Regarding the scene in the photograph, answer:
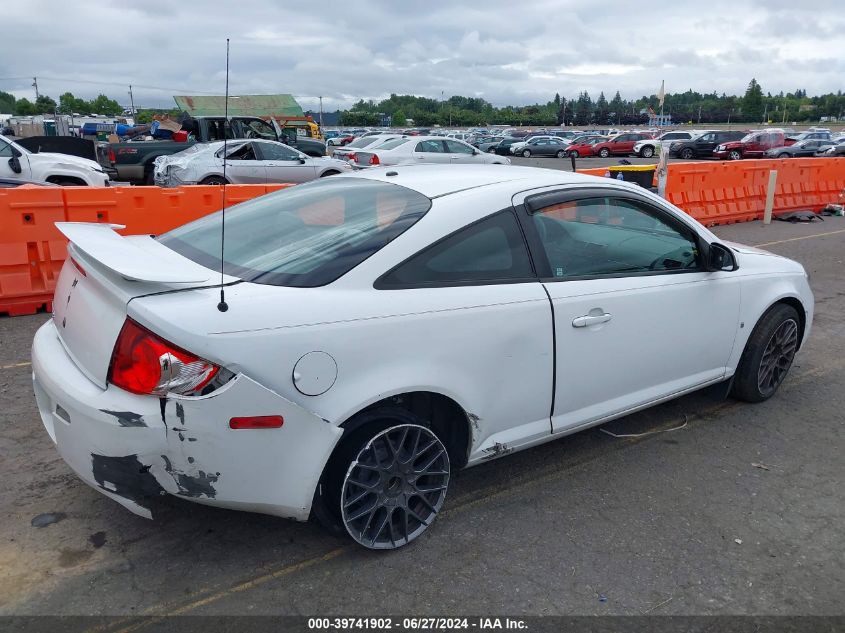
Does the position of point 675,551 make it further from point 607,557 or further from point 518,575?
point 518,575

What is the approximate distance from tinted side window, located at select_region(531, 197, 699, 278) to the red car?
135 feet

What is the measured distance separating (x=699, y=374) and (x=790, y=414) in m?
0.94

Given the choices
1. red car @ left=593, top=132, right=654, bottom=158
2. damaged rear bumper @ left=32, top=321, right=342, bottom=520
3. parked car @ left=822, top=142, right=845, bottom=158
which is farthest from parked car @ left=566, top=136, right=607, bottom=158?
damaged rear bumper @ left=32, top=321, right=342, bottom=520

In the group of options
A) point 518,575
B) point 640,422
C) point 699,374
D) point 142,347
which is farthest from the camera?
point 640,422

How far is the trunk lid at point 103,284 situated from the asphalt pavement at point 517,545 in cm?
82

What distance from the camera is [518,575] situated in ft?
9.62

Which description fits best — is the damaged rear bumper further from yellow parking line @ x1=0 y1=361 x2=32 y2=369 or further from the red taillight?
yellow parking line @ x1=0 y1=361 x2=32 y2=369

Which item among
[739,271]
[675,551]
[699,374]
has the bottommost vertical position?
[675,551]

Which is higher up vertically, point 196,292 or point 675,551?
point 196,292

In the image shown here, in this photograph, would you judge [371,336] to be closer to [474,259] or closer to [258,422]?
[258,422]

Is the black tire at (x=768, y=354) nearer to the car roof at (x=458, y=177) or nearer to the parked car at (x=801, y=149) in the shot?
the car roof at (x=458, y=177)

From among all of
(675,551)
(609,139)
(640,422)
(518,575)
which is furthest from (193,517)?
(609,139)

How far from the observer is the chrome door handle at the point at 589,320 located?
3.40m

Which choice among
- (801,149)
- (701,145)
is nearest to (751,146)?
(801,149)
